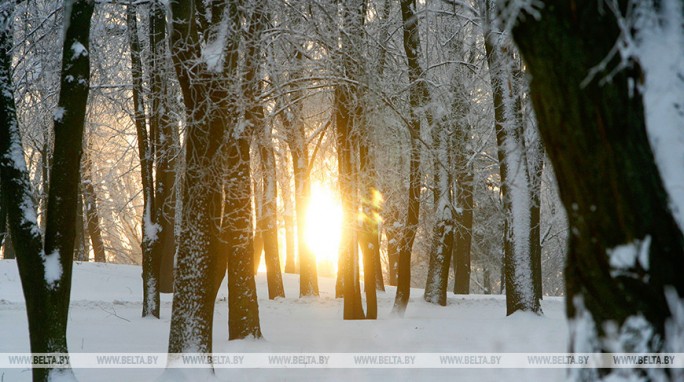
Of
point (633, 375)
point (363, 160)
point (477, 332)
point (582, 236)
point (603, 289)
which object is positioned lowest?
point (477, 332)

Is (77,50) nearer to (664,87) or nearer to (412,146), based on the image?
(664,87)

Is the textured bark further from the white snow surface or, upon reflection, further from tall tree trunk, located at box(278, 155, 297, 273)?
the white snow surface

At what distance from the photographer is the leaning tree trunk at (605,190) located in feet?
9.28

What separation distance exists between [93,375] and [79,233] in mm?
21007

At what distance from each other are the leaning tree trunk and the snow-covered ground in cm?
471

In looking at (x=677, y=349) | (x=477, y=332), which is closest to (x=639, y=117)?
(x=677, y=349)

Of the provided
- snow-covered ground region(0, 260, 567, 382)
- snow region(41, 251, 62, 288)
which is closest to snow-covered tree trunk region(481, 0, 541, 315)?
snow-covered ground region(0, 260, 567, 382)

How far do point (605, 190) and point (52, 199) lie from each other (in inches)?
209

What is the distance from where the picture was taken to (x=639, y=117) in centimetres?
288

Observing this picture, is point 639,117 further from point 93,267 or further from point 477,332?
point 93,267

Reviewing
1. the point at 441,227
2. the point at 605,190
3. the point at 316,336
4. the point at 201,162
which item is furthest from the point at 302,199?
the point at 605,190

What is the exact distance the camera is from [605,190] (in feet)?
9.49

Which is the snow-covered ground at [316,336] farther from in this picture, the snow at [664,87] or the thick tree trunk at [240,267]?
the snow at [664,87]

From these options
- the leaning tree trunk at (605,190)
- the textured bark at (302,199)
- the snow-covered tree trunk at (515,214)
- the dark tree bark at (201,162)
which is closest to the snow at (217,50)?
the dark tree bark at (201,162)
